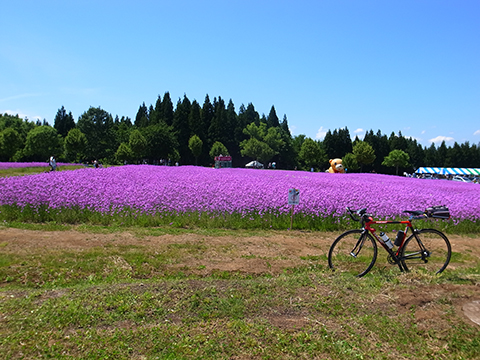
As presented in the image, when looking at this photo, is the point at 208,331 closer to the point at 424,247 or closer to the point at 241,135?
the point at 424,247

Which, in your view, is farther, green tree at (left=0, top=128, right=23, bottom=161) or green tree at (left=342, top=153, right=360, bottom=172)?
green tree at (left=342, top=153, right=360, bottom=172)

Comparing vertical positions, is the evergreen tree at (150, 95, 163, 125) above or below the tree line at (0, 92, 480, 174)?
above

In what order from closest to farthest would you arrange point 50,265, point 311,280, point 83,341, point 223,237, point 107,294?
point 83,341, point 107,294, point 311,280, point 50,265, point 223,237

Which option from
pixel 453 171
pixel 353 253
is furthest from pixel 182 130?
pixel 353 253

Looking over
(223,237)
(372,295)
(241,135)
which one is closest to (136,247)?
(223,237)

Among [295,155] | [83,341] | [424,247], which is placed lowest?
[83,341]

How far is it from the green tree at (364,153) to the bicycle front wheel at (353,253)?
10258 centimetres

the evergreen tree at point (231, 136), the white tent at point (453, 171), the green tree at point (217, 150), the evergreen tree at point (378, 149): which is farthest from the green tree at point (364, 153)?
the green tree at point (217, 150)

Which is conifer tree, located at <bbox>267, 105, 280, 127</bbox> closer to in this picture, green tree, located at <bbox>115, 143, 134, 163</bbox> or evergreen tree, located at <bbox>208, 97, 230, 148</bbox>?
evergreen tree, located at <bbox>208, 97, 230, 148</bbox>

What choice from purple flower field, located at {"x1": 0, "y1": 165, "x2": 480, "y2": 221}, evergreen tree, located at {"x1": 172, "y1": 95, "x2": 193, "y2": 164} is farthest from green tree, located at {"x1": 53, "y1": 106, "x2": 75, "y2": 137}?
purple flower field, located at {"x1": 0, "y1": 165, "x2": 480, "y2": 221}

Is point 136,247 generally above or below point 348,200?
below

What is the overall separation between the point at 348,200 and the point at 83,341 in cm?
1124

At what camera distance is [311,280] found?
19.5ft

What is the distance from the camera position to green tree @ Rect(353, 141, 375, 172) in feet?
339
